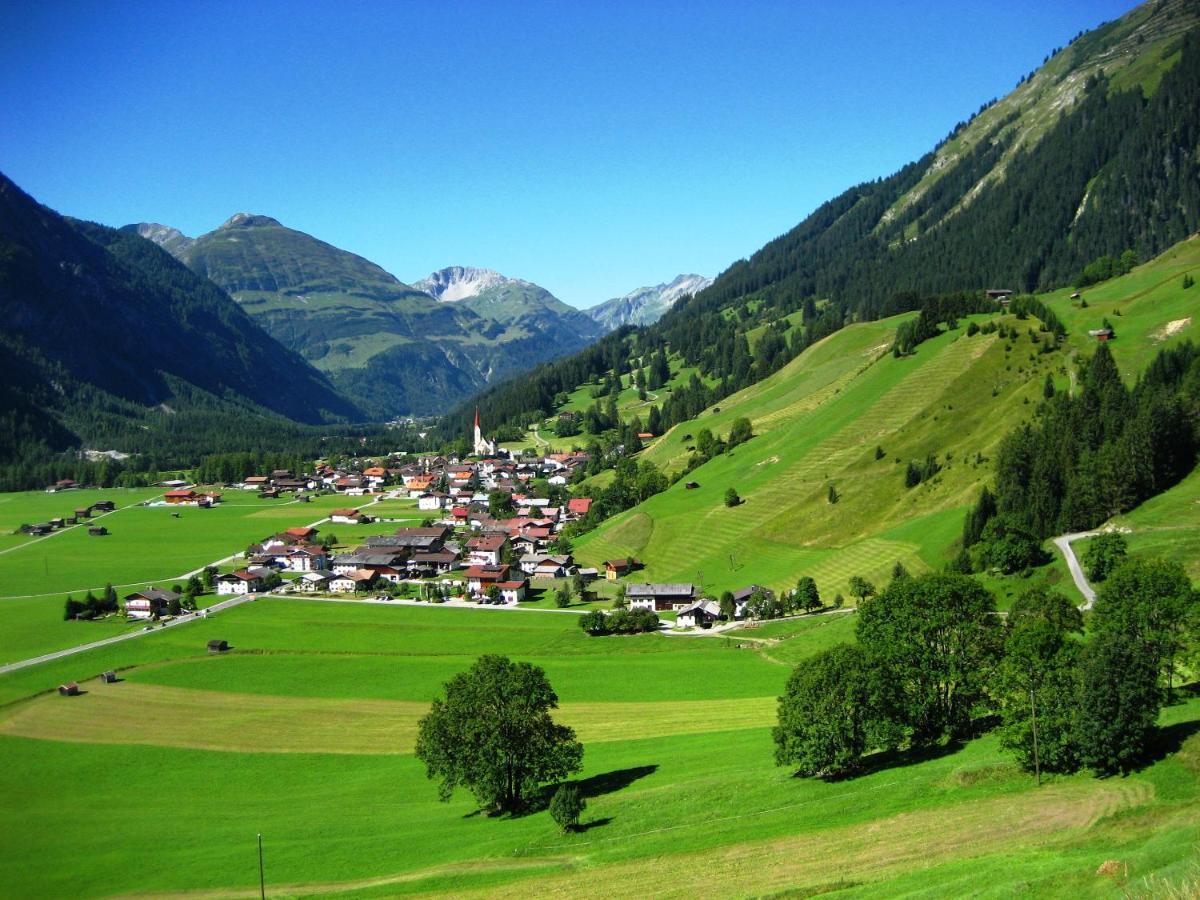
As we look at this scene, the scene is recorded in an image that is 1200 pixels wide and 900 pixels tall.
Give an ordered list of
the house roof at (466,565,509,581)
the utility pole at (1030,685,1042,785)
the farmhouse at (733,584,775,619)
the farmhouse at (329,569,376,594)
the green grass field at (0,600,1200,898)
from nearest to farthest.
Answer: the green grass field at (0,600,1200,898) < the utility pole at (1030,685,1042,785) < the farmhouse at (733,584,775,619) < the house roof at (466,565,509,581) < the farmhouse at (329,569,376,594)

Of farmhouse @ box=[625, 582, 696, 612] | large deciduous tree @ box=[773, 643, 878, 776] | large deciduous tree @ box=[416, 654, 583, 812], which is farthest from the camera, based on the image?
farmhouse @ box=[625, 582, 696, 612]

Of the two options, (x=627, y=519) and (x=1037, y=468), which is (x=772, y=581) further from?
(x=627, y=519)

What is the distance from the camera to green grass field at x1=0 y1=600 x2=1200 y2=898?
3011 centimetres

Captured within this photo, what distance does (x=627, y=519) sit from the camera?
137375mm

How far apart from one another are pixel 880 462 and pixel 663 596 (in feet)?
118

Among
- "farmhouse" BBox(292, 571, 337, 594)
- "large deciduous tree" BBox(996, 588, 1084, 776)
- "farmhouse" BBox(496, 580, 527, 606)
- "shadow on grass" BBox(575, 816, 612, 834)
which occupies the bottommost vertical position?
"shadow on grass" BBox(575, 816, 612, 834)

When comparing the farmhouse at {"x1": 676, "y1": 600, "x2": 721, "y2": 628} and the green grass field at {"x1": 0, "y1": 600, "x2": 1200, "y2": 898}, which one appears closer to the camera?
the green grass field at {"x1": 0, "y1": 600, "x2": 1200, "y2": 898}

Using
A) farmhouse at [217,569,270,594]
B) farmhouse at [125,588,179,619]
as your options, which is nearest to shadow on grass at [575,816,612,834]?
farmhouse at [125,588,179,619]

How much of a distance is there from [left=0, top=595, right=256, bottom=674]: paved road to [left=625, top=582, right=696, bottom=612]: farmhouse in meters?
48.2

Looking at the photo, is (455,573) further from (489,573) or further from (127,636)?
(127,636)

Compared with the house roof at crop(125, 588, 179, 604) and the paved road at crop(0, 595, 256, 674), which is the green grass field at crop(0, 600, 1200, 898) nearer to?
the paved road at crop(0, 595, 256, 674)

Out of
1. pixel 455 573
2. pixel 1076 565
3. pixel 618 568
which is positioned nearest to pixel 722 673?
pixel 1076 565

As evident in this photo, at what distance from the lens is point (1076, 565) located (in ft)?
230

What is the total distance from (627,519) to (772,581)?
4074 centimetres
